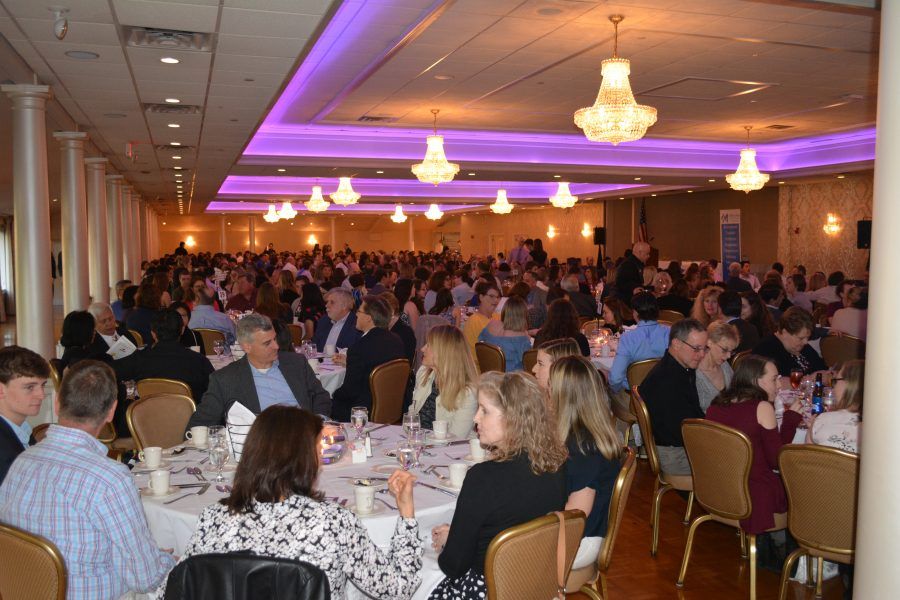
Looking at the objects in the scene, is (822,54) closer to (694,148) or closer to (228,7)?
(228,7)

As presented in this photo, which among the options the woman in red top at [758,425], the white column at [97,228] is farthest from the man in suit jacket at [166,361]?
the white column at [97,228]

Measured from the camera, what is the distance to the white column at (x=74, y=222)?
935 cm

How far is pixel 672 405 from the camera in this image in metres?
4.70

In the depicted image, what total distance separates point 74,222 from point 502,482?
338 inches

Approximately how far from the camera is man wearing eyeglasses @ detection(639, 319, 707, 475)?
4703mm

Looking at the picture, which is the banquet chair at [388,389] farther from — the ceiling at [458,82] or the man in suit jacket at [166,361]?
the ceiling at [458,82]

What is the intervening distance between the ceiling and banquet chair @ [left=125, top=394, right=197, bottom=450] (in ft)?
6.98

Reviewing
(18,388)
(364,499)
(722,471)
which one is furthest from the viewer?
(722,471)

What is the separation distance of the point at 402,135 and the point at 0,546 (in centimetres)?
1062

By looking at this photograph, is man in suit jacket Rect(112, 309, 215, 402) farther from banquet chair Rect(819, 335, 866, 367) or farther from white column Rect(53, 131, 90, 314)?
banquet chair Rect(819, 335, 866, 367)

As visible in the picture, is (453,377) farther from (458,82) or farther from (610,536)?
(458,82)

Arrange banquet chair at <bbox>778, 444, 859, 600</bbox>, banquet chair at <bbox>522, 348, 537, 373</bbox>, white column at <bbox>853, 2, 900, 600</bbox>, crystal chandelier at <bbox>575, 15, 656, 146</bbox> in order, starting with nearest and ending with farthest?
white column at <bbox>853, 2, 900, 600</bbox> < banquet chair at <bbox>778, 444, 859, 600</bbox> < crystal chandelier at <bbox>575, 15, 656, 146</bbox> < banquet chair at <bbox>522, 348, 537, 373</bbox>

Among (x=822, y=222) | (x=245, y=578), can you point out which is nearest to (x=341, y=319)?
(x=245, y=578)

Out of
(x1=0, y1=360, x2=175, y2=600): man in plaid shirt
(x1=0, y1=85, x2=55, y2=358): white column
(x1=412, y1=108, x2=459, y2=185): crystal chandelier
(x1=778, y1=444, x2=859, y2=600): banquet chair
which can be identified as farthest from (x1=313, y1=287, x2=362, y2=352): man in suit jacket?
(x1=0, y1=360, x2=175, y2=600): man in plaid shirt
